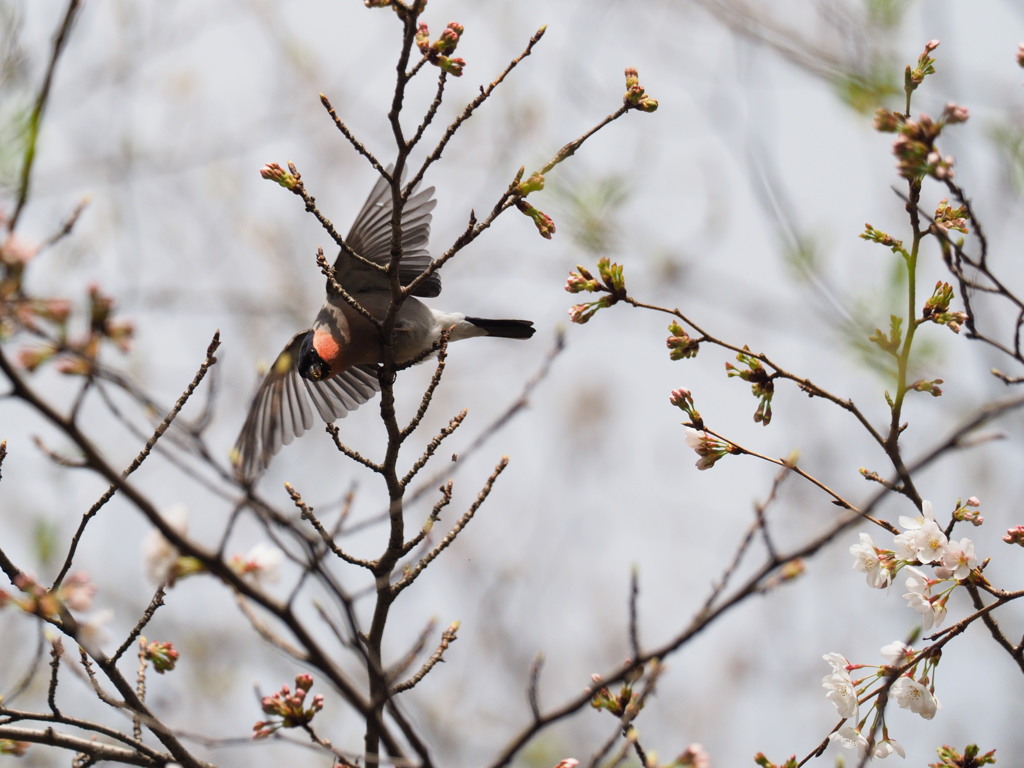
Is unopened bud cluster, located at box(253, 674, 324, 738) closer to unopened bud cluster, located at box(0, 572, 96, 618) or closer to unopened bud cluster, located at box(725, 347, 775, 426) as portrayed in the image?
unopened bud cluster, located at box(0, 572, 96, 618)

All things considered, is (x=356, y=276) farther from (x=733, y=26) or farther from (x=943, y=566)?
(x=943, y=566)

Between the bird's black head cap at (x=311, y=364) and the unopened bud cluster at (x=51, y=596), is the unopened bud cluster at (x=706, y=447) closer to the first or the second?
the unopened bud cluster at (x=51, y=596)

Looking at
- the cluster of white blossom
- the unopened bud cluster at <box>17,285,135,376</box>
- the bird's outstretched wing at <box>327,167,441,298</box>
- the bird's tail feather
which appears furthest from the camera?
the bird's tail feather

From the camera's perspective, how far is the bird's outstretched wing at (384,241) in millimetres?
4898

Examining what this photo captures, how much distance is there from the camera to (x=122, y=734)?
8.40 ft

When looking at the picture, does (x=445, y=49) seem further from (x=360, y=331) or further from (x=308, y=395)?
(x=308, y=395)

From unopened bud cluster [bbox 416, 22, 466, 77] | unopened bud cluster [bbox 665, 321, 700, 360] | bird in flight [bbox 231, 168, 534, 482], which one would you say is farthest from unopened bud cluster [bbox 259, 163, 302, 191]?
bird in flight [bbox 231, 168, 534, 482]

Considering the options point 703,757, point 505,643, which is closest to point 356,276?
point 703,757

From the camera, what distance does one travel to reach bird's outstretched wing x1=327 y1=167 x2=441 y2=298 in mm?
4898

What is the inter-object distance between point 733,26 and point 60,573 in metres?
4.57

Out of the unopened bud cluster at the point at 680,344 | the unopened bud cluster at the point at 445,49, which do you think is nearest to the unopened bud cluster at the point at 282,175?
the unopened bud cluster at the point at 445,49

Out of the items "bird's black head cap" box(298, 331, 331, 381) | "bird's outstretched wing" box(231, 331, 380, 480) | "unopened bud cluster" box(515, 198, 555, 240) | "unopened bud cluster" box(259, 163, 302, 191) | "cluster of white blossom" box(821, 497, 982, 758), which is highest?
"bird's outstretched wing" box(231, 331, 380, 480)

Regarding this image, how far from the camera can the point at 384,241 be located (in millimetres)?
5207

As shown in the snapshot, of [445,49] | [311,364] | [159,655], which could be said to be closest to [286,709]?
[159,655]
